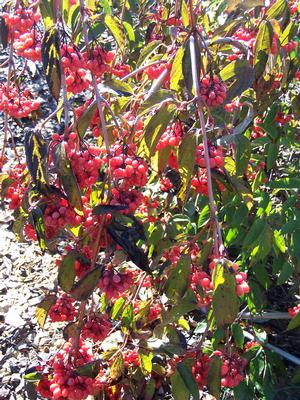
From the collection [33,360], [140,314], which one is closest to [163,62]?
[140,314]

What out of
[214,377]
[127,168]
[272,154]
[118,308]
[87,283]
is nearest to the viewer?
[127,168]

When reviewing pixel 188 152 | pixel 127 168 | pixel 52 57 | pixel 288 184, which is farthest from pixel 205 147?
pixel 288 184

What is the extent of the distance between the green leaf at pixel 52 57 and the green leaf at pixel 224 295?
2.31 feet

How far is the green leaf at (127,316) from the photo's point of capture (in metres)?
2.36

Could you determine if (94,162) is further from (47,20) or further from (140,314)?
(140,314)

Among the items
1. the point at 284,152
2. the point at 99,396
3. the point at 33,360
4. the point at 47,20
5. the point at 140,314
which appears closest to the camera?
the point at 47,20

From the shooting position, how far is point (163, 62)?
82.7 inches

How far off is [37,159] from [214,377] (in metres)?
1.12

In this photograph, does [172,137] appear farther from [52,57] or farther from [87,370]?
[87,370]

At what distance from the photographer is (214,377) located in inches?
86.8

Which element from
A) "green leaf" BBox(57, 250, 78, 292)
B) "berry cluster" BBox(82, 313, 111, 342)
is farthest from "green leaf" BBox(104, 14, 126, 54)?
"berry cluster" BBox(82, 313, 111, 342)

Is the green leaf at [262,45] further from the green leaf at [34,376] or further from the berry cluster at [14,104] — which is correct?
the green leaf at [34,376]

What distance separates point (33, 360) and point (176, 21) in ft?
6.20

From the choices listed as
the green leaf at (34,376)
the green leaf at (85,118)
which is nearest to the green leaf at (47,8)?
the green leaf at (85,118)
